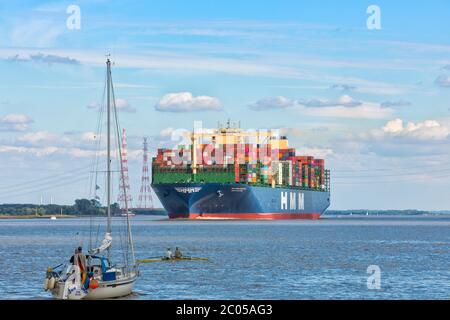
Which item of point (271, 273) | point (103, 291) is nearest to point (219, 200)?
point (271, 273)

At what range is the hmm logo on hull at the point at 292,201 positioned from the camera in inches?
6939

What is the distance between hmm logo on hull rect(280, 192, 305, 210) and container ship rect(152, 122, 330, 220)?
197 mm

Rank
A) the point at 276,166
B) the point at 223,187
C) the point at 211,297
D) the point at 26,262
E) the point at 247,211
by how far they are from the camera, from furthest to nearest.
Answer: the point at 276,166 < the point at 247,211 < the point at 223,187 < the point at 26,262 < the point at 211,297

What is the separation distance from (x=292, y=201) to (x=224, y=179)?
31.2 m

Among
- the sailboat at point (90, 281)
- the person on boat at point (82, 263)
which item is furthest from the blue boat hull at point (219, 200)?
the person on boat at point (82, 263)

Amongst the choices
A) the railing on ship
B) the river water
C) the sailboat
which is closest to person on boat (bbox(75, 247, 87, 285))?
the sailboat

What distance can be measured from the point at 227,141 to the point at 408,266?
11585 centimetres

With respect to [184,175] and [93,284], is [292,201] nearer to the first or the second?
→ [184,175]

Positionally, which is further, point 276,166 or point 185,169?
point 276,166

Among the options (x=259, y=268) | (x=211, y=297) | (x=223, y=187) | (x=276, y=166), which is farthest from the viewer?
(x=276, y=166)

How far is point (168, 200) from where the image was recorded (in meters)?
153

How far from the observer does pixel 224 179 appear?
156000mm
